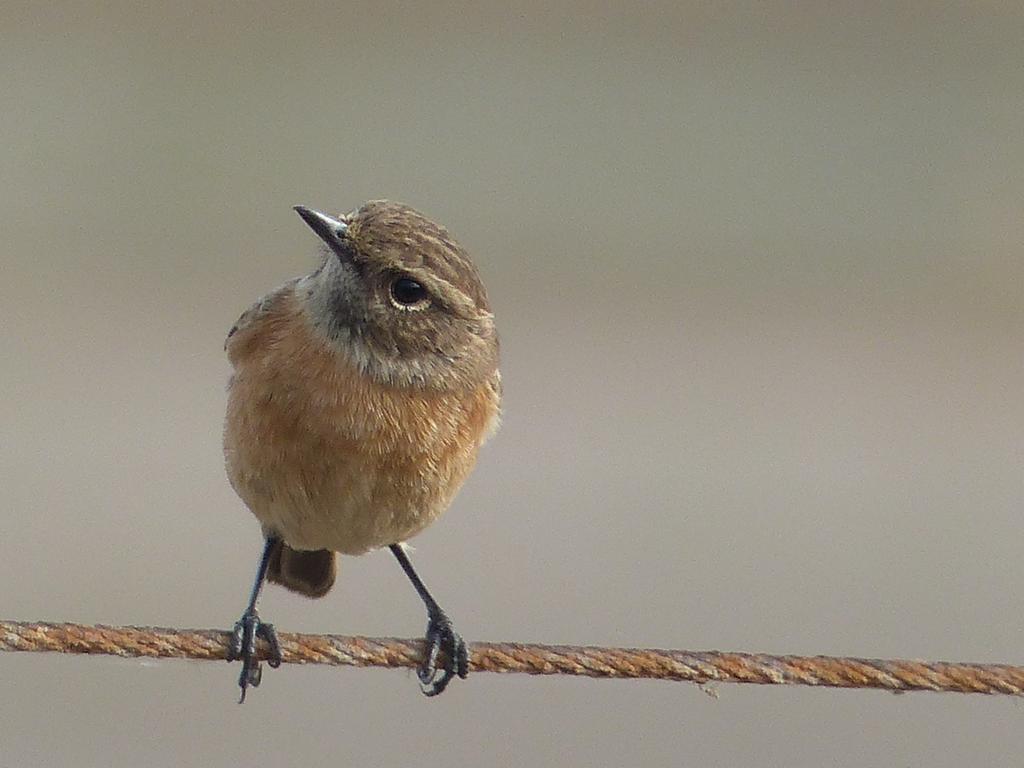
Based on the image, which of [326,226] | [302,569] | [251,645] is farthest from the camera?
[302,569]

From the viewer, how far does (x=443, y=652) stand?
3.97 m

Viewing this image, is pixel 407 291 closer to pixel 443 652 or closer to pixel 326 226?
pixel 326 226

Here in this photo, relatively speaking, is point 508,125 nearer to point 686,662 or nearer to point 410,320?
point 410,320

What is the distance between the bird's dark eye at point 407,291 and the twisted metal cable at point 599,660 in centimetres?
115

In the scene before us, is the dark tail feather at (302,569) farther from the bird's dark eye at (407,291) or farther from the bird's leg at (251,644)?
the bird's dark eye at (407,291)

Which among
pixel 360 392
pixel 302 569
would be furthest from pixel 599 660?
pixel 302 569

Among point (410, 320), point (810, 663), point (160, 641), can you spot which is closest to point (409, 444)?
point (410, 320)

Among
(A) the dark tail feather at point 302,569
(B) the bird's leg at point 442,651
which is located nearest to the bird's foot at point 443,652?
(B) the bird's leg at point 442,651

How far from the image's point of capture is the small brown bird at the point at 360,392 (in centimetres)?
354

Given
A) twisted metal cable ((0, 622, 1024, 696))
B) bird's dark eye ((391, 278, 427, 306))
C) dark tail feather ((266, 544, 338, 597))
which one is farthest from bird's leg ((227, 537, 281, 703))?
bird's dark eye ((391, 278, 427, 306))

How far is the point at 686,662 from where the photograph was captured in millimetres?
2635

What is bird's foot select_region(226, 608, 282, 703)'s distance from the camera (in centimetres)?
356

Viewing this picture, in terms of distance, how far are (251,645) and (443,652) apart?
57 centimetres

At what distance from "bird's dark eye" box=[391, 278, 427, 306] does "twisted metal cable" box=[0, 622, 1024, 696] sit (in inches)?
45.1
